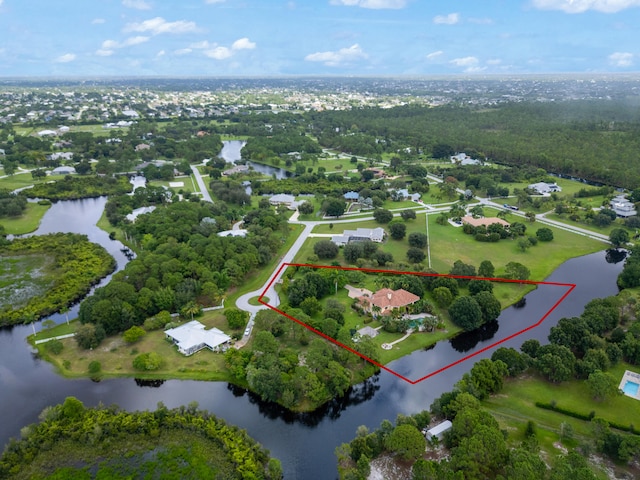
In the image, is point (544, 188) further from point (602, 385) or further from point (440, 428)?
point (440, 428)

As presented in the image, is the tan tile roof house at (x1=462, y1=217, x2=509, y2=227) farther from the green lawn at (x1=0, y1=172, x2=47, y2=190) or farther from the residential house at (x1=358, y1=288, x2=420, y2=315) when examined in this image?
the green lawn at (x1=0, y1=172, x2=47, y2=190)

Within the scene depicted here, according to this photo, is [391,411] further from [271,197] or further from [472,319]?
[271,197]

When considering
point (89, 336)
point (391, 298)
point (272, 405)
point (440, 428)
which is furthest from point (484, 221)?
point (89, 336)

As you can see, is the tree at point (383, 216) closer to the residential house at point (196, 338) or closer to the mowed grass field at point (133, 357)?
the mowed grass field at point (133, 357)

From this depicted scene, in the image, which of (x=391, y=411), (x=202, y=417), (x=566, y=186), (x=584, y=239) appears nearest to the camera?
(x=202, y=417)

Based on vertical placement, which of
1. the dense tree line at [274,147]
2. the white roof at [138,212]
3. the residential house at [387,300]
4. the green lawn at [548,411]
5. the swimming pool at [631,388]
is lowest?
the green lawn at [548,411]

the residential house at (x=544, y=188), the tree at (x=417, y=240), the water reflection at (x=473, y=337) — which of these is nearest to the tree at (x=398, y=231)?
the tree at (x=417, y=240)

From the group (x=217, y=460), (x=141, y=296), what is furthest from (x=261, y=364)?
(x=141, y=296)
